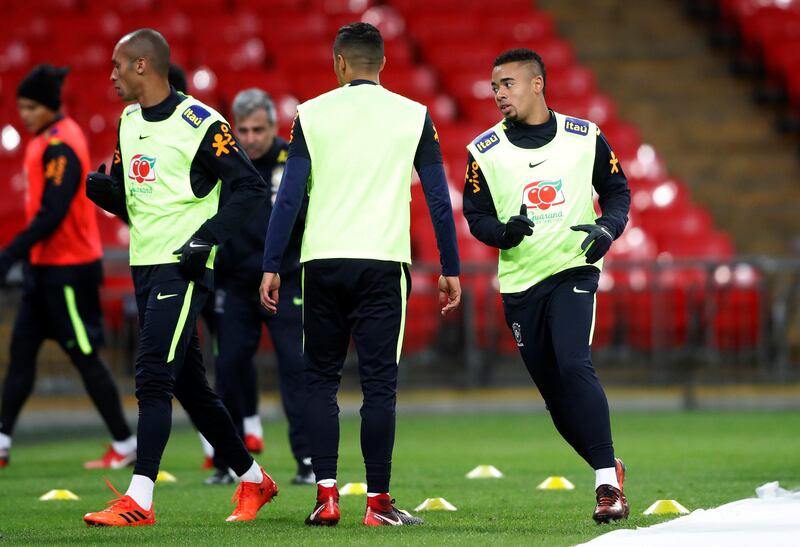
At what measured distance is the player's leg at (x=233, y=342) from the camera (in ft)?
26.2

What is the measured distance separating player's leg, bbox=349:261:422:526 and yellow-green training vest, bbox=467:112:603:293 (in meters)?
0.62

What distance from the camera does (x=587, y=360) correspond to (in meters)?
6.03

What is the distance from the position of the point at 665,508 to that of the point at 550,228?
129cm

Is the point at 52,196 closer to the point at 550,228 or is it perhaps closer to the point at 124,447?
the point at 124,447

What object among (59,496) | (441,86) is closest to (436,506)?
(59,496)

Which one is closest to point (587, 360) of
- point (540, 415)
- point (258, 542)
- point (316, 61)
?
point (258, 542)

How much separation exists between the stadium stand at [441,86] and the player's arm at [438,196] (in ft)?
23.7

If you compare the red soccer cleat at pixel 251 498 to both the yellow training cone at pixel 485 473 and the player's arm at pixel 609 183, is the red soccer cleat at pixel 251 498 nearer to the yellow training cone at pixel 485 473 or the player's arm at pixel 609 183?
the player's arm at pixel 609 183

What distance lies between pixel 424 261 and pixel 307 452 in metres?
6.15

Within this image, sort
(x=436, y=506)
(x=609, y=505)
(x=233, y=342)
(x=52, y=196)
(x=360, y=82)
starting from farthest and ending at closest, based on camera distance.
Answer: (x=52, y=196) < (x=233, y=342) < (x=436, y=506) < (x=360, y=82) < (x=609, y=505)

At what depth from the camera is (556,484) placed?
7.56 meters

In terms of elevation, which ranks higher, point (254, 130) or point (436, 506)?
point (254, 130)

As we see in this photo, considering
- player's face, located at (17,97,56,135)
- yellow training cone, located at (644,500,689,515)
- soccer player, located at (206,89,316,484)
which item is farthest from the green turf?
player's face, located at (17,97,56,135)

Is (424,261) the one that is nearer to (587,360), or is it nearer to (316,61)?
(316,61)
